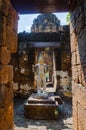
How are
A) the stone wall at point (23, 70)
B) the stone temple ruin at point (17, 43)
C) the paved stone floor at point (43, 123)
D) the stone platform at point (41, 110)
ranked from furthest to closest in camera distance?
the stone wall at point (23, 70)
the stone platform at point (41, 110)
the paved stone floor at point (43, 123)
the stone temple ruin at point (17, 43)

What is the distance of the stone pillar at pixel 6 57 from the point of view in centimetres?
304

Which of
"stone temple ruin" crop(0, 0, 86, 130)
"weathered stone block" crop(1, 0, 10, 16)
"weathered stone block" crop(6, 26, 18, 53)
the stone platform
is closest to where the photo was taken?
"stone temple ruin" crop(0, 0, 86, 130)

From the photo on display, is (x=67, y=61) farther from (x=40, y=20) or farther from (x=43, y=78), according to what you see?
(x=40, y=20)

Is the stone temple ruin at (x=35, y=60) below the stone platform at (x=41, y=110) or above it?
above

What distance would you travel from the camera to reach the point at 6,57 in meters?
3.29

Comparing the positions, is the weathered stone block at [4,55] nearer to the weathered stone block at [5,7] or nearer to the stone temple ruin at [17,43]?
the stone temple ruin at [17,43]

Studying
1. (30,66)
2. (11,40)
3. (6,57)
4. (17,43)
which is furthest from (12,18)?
(30,66)

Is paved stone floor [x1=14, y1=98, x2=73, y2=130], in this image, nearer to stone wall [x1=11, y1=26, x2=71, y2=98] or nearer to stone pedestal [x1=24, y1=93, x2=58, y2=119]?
stone pedestal [x1=24, y1=93, x2=58, y2=119]

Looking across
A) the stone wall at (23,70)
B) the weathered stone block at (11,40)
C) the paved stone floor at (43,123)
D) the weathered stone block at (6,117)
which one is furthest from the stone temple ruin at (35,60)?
the weathered stone block at (6,117)

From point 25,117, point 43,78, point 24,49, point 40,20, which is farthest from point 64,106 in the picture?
point 40,20

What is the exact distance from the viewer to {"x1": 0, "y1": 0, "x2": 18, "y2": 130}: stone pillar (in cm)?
304

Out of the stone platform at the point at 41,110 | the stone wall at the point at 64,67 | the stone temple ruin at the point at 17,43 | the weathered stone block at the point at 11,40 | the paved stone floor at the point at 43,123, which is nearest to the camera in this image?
the stone temple ruin at the point at 17,43

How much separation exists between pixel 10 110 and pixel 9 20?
5.60 ft

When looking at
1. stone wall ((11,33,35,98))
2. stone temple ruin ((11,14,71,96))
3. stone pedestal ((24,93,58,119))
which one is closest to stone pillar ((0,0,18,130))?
stone pedestal ((24,93,58,119))
